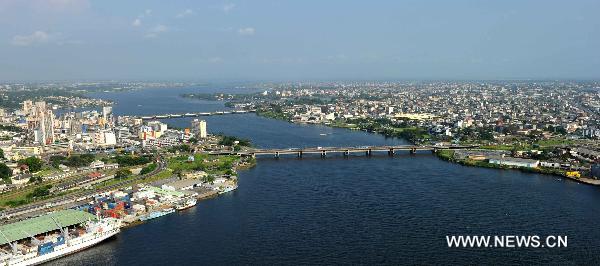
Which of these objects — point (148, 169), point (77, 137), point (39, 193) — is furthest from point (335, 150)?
point (77, 137)

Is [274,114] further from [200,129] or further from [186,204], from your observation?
[186,204]

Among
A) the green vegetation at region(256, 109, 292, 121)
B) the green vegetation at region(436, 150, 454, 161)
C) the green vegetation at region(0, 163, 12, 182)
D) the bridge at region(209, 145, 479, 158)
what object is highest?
the green vegetation at region(0, 163, 12, 182)

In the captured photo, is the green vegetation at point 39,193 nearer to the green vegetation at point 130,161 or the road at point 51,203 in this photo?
the road at point 51,203

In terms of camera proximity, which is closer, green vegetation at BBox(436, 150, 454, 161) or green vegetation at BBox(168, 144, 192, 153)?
green vegetation at BBox(436, 150, 454, 161)

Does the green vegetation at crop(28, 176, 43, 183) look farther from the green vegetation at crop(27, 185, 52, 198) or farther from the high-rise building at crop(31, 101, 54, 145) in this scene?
the high-rise building at crop(31, 101, 54, 145)

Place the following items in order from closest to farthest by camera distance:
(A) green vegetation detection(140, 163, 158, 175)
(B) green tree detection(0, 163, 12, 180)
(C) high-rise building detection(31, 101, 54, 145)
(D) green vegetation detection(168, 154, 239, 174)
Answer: (B) green tree detection(0, 163, 12, 180)
(A) green vegetation detection(140, 163, 158, 175)
(D) green vegetation detection(168, 154, 239, 174)
(C) high-rise building detection(31, 101, 54, 145)

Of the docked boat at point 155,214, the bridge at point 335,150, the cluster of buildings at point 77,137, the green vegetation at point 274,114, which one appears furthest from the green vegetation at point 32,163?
the green vegetation at point 274,114

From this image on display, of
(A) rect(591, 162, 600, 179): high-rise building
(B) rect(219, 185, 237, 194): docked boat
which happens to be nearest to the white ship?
(B) rect(219, 185, 237, 194): docked boat
